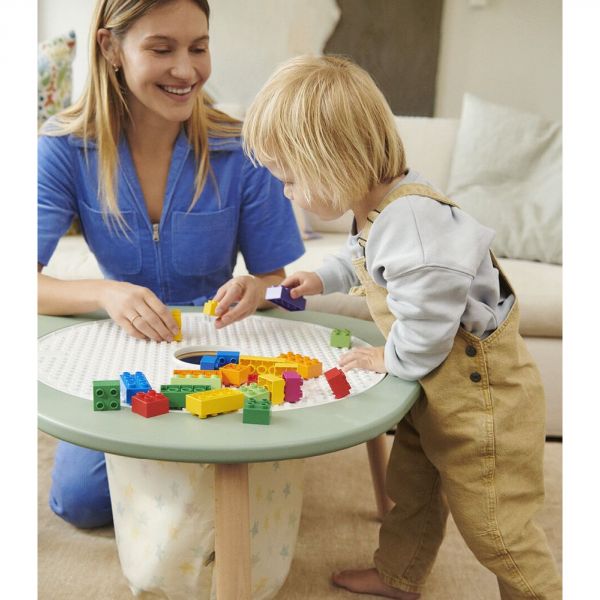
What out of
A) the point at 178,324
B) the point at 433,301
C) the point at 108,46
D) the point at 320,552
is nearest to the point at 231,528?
the point at 433,301

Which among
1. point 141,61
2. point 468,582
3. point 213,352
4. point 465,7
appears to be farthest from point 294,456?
point 465,7

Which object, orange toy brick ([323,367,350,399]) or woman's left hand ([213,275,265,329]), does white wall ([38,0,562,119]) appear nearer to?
woman's left hand ([213,275,265,329])

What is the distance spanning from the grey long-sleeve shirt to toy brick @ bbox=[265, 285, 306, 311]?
0.71 feet

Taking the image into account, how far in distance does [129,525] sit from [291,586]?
30 cm

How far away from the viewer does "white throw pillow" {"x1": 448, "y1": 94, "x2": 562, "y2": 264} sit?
2.04 metres

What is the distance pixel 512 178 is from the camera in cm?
216

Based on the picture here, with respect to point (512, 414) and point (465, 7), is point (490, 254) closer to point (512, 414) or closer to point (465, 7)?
point (512, 414)

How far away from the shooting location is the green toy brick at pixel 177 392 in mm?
800

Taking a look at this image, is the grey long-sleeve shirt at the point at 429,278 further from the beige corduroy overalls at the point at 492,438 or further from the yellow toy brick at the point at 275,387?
the yellow toy brick at the point at 275,387

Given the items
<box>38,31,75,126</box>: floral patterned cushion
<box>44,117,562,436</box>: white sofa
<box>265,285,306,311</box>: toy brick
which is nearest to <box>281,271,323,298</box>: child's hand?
<box>265,285,306,311</box>: toy brick

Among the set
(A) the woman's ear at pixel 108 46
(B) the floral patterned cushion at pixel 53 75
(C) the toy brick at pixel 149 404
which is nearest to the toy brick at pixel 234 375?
(C) the toy brick at pixel 149 404

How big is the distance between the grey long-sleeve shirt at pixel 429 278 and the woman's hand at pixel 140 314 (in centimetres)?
31
